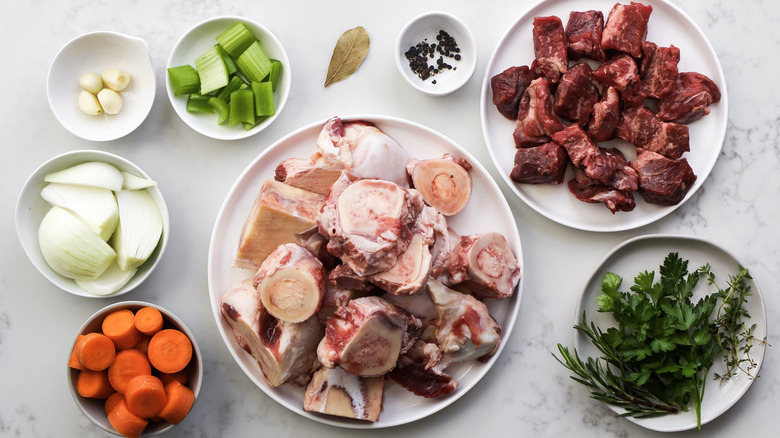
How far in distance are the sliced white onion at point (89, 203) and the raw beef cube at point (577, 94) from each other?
7.50 feet

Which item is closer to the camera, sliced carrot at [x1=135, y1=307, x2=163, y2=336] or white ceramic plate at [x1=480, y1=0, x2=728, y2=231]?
sliced carrot at [x1=135, y1=307, x2=163, y2=336]

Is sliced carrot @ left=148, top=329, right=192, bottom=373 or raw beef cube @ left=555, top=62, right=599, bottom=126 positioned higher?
raw beef cube @ left=555, top=62, right=599, bottom=126

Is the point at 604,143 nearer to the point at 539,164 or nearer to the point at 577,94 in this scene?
the point at 577,94

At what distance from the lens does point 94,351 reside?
287 centimetres

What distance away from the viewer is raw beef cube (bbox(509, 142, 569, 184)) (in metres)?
3.20

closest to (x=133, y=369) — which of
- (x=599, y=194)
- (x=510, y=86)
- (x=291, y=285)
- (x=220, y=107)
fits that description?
(x=291, y=285)

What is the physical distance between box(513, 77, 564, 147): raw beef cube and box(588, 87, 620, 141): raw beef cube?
166 mm

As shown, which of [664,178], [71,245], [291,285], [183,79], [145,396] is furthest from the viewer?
[183,79]

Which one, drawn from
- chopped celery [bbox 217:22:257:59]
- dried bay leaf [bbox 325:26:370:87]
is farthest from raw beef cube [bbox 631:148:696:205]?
chopped celery [bbox 217:22:257:59]

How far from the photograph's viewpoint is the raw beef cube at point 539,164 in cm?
320

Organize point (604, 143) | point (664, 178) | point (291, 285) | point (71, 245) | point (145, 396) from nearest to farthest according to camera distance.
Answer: point (145, 396)
point (291, 285)
point (71, 245)
point (664, 178)
point (604, 143)

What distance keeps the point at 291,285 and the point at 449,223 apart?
2.91ft

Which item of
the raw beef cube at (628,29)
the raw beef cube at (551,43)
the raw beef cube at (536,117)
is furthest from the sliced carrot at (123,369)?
the raw beef cube at (628,29)

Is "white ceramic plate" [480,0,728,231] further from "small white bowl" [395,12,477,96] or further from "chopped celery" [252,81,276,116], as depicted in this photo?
"chopped celery" [252,81,276,116]
